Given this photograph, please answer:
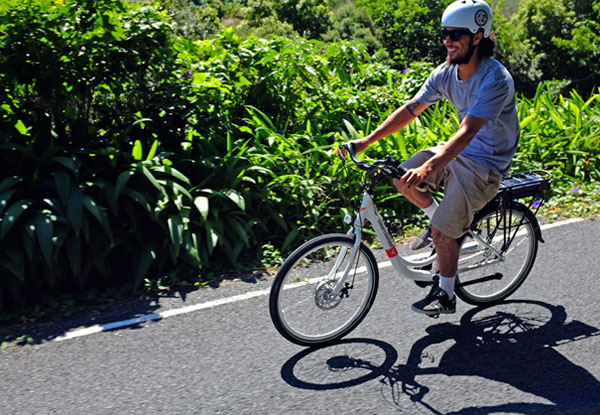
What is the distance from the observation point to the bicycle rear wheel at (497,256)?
4652 millimetres

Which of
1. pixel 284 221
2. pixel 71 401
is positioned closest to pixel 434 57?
pixel 284 221

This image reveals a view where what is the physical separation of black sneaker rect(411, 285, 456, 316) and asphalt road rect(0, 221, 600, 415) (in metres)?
0.23

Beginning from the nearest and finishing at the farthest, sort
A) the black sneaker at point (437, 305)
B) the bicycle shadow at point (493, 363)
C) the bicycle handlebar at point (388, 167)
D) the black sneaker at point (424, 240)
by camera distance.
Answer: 1. the bicycle shadow at point (493, 363)
2. the bicycle handlebar at point (388, 167)
3. the black sneaker at point (437, 305)
4. the black sneaker at point (424, 240)

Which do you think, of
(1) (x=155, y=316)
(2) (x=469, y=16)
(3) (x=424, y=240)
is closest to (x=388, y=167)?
(3) (x=424, y=240)

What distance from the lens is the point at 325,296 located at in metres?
4.30

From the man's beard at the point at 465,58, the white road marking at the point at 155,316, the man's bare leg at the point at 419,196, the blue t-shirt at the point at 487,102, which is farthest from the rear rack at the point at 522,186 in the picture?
the white road marking at the point at 155,316

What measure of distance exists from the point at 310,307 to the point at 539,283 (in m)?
1.97

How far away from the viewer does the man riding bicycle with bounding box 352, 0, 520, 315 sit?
3.93m

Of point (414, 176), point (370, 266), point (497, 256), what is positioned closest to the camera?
point (414, 176)

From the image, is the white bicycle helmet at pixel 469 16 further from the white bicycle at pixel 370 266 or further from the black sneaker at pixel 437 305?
the black sneaker at pixel 437 305

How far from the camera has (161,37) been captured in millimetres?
5809

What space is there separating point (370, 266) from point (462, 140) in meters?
1.03

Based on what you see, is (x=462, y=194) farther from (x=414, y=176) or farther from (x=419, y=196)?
(x=414, y=176)

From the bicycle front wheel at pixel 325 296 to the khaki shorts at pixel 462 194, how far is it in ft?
1.72
